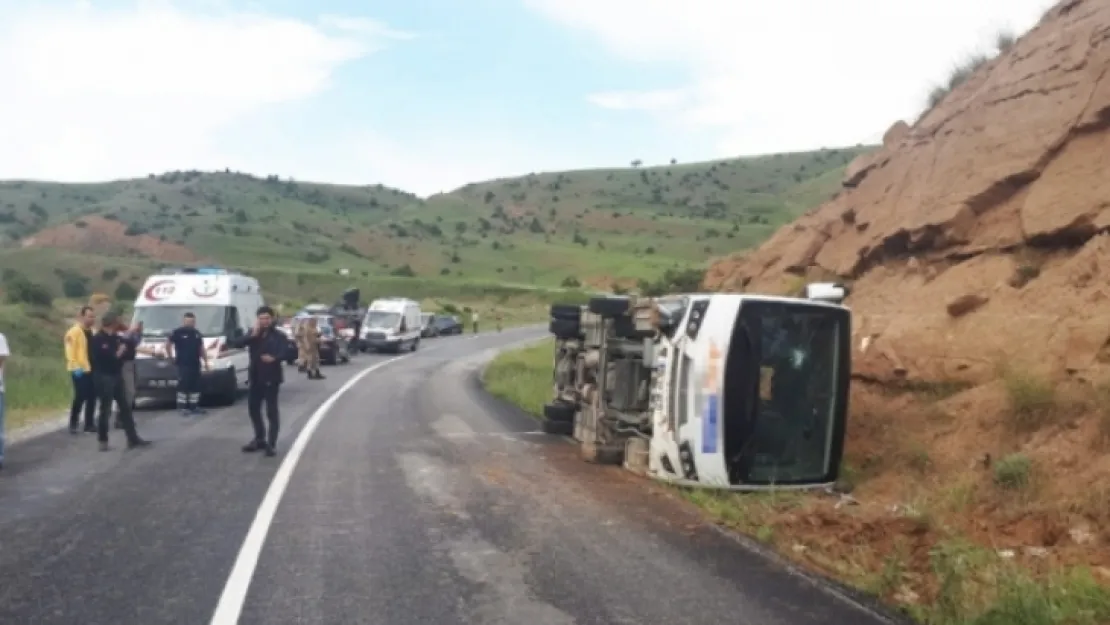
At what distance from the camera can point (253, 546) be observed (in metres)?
7.93

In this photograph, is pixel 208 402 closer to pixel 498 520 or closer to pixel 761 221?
pixel 498 520

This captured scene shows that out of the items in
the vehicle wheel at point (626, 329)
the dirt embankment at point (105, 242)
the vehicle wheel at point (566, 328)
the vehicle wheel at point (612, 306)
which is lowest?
the vehicle wheel at point (566, 328)

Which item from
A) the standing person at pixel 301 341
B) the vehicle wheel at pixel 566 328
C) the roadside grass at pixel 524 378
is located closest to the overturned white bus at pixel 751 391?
the vehicle wheel at pixel 566 328

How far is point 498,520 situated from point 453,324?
5392cm

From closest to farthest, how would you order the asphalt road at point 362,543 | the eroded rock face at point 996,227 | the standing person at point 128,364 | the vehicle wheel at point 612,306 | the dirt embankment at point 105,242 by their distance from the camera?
the asphalt road at point 362,543, the eroded rock face at point 996,227, the vehicle wheel at point 612,306, the standing person at point 128,364, the dirt embankment at point 105,242

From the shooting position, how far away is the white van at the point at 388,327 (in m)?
43.4

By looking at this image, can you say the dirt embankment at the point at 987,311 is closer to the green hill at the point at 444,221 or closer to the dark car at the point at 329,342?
the dark car at the point at 329,342

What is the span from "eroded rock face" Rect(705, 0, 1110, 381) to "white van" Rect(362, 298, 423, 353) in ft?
85.5

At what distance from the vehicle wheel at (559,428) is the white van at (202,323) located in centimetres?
697

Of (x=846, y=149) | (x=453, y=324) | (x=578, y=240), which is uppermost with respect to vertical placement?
(x=846, y=149)

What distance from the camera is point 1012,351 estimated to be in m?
12.4

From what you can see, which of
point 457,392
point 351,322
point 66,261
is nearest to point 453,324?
point 351,322

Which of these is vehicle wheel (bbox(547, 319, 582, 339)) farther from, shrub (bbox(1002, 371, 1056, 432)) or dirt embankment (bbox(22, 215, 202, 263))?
dirt embankment (bbox(22, 215, 202, 263))

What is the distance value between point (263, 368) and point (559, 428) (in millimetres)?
4806
